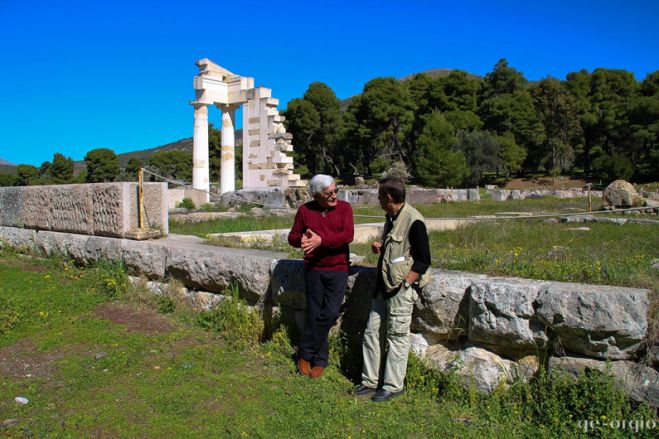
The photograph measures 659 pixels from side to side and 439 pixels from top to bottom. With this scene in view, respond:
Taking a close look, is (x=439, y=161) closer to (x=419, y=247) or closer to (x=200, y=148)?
(x=200, y=148)

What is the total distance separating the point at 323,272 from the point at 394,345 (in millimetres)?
921

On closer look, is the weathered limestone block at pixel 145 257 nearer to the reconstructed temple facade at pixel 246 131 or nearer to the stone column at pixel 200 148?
the reconstructed temple facade at pixel 246 131

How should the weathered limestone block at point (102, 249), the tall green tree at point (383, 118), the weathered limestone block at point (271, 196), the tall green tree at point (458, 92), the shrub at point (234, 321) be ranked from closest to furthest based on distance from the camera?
the shrub at point (234, 321) → the weathered limestone block at point (102, 249) → the weathered limestone block at point (271, 196) → the tall green tree at point (383, 118) → the tall green tree at point (458, 92)

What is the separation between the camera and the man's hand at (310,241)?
440 centimetres

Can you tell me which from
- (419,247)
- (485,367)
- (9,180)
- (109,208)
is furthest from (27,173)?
(485,367)

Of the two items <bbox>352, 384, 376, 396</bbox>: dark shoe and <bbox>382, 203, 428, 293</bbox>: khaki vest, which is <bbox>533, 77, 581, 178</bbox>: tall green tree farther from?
<bbox>352, 384, 376, 396</bbox>: dark shoe

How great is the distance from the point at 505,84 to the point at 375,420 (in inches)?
2480

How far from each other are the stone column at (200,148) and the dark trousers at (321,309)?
69.9ft

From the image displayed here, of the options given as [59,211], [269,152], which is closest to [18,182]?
[269,152]

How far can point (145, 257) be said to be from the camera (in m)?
7.04

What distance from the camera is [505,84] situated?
60719mm

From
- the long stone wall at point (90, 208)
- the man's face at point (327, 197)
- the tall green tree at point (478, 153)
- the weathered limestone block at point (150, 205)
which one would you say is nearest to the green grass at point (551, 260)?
the man's face at point (327, 197)

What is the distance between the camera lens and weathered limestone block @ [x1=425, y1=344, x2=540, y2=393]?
12.7 feet

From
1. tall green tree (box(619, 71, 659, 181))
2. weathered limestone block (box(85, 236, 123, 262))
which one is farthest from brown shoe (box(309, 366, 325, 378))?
tall green tree (box(619, 71, 659, 181))
